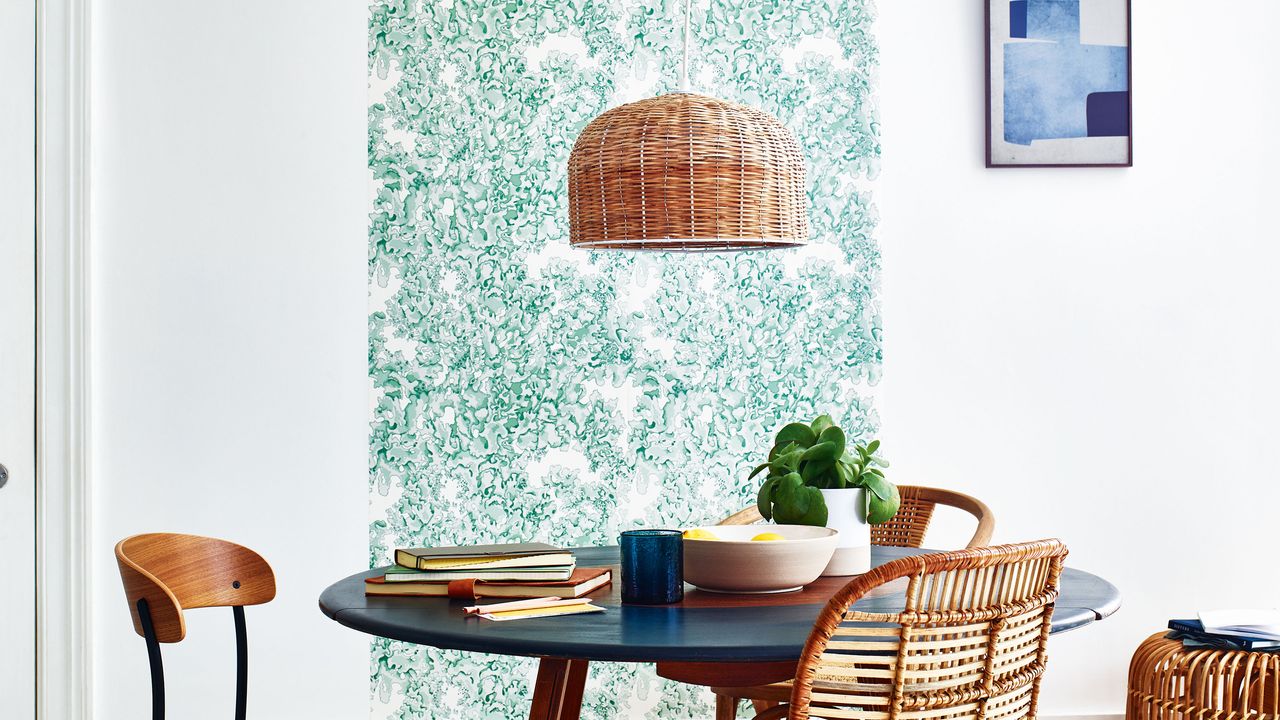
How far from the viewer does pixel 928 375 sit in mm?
3273

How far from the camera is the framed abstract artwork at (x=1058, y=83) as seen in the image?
10.7ft

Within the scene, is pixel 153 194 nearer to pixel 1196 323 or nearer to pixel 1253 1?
pixel 1196 323

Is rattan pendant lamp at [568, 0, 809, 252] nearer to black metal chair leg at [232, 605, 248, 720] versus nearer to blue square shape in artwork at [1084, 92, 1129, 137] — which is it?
black metal chair leg at [232, 605, 248, 720]

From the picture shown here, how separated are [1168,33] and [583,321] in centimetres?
193

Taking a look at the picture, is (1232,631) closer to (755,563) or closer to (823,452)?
(823,452)

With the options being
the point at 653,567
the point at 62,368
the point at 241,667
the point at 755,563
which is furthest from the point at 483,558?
the point at 62,368

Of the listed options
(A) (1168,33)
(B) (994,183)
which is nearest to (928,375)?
(B) (994,183)

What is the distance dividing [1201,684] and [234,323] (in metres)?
2.55

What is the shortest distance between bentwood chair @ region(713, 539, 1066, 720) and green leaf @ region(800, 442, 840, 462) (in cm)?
51

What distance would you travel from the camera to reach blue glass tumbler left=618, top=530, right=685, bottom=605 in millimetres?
1646

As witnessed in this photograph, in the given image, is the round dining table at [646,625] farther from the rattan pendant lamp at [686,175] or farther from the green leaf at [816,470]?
the rattan pendant lamp at [686,175]

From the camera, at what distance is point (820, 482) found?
6.28ft

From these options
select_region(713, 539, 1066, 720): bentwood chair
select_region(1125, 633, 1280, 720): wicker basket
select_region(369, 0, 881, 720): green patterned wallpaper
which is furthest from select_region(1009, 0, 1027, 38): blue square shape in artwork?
select_region(713, 539, 1066, 720): bentwood chair

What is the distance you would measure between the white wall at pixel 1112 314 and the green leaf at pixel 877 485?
54.7 inches
